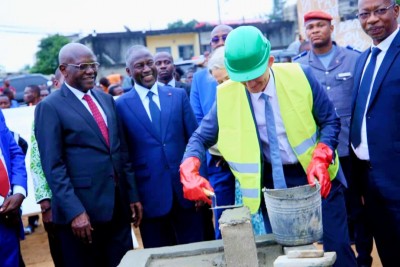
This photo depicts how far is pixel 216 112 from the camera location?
280cm

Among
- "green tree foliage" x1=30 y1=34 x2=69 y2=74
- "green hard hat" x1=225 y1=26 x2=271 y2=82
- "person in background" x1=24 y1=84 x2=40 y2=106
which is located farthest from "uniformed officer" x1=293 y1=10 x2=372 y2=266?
"green tree foliage" x1=30 y1=34 x2=69 y2=74

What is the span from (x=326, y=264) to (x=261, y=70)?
1.04 meters

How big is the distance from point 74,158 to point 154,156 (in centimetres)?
63

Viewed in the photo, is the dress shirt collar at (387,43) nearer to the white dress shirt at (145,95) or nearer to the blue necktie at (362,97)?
the blue necktie at (362,97)

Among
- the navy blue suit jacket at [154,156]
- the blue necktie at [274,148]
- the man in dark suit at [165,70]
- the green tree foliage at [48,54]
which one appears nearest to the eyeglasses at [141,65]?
the navy blue suit jacket at [154,156]

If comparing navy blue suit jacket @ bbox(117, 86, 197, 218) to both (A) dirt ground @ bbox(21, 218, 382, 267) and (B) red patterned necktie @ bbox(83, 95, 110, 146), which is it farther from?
(A) dirt ground @ bbox(21, 218, 382, 267)

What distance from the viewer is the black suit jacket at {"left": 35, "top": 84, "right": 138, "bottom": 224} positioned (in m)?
3.04

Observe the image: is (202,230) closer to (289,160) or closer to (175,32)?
(289,160)

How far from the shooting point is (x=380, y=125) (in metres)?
2.88

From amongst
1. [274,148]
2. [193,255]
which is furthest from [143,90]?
[193,255]

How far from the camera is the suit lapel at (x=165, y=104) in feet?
11.6

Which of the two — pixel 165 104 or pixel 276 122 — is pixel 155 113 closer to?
pixel 165 104

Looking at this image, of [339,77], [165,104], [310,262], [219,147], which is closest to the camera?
[310,262]

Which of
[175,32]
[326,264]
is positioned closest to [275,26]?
[175,32]
